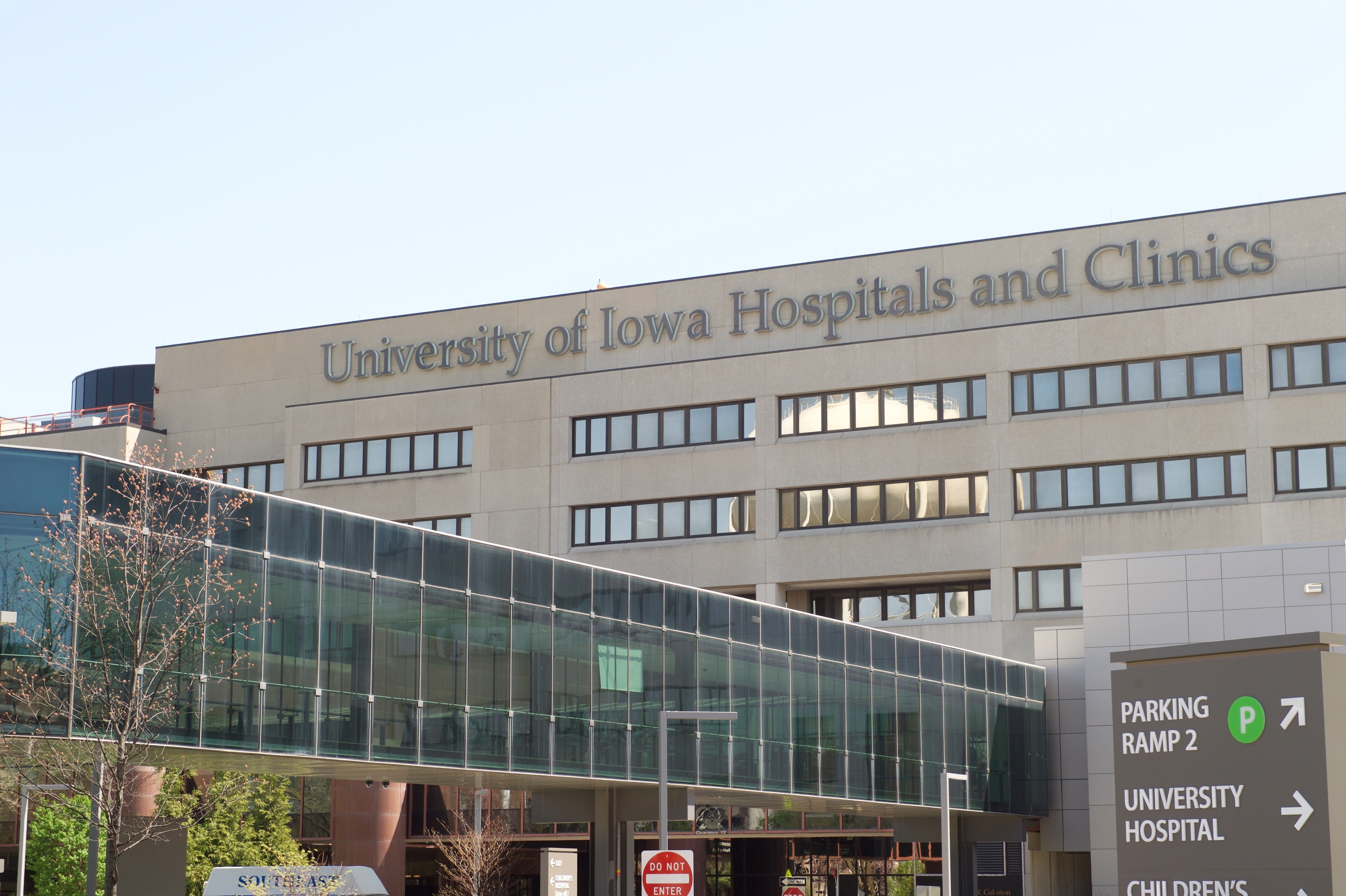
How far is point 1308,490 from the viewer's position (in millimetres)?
55031

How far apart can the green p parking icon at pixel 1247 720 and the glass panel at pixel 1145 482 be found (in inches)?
1834

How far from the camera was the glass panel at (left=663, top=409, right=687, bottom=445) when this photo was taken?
6412cm

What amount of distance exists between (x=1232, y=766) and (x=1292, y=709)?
66cm

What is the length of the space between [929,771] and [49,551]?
27.8 metres

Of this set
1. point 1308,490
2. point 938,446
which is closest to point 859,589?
point 938,446

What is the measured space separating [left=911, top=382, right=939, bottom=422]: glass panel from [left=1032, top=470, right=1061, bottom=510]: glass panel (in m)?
4.35

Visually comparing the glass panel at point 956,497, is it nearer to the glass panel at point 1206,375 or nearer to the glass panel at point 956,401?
the glass panel at point 956,401

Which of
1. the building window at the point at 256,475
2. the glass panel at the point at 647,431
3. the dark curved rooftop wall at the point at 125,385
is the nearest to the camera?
the glass panel at the point at 647,431

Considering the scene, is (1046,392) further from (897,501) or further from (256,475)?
(256,475)

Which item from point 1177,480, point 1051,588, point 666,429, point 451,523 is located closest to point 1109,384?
point 1177,480

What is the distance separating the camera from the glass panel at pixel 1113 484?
5753 cm

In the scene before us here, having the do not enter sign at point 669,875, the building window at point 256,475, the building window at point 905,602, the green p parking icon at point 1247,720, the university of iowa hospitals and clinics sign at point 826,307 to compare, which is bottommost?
the do not enter sign at point 669,875

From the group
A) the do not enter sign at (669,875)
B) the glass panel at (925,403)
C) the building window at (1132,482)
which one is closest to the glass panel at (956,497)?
the building window at (1132,482)

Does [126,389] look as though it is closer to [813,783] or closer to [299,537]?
[813,783]
